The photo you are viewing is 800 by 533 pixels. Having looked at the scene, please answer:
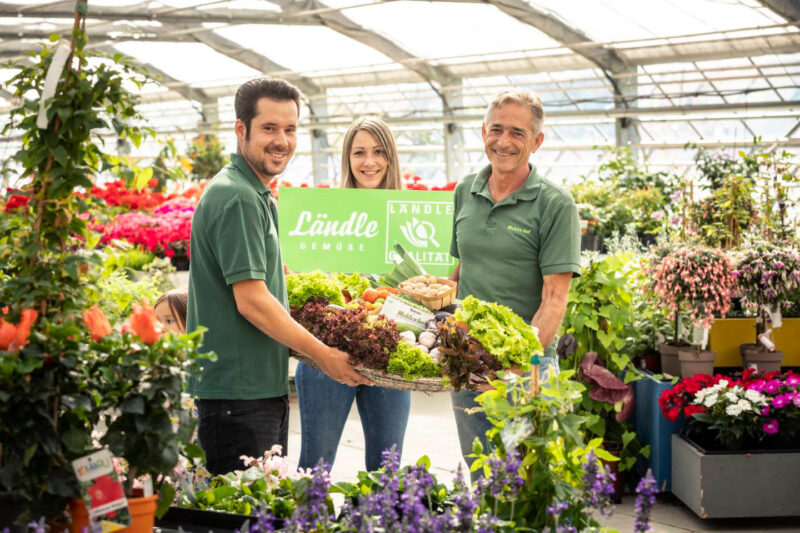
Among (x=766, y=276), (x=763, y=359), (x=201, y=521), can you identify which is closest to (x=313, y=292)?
(x=201, y=521)

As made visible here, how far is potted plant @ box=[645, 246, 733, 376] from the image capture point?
3676 mm

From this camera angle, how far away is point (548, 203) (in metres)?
2.37

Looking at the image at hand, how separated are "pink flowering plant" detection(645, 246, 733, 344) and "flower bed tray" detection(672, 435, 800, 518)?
607mm

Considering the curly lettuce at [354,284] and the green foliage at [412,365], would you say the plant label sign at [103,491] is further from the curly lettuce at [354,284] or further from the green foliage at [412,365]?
the curly lettuce at [354,284]

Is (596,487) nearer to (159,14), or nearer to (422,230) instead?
(422,230)

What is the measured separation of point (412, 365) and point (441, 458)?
2.87m

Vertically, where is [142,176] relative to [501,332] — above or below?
above

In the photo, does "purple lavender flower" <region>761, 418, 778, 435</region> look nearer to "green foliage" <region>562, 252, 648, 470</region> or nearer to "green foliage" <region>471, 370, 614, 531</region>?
"green foliage" <region>562, 252, 648, 470</region>

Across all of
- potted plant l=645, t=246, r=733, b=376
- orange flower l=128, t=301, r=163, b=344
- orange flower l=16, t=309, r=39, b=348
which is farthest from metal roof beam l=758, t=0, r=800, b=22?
orange flower l=16, t=309, r=39, b=348

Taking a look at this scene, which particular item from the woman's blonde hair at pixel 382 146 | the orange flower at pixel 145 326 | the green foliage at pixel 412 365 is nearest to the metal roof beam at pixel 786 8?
the woman's blonde hair at pixel 382 146

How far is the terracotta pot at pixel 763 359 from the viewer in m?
3.82

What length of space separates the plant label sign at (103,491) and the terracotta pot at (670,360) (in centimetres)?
315

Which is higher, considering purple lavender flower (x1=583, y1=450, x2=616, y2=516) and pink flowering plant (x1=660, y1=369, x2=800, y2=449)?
purple lavender flower (x1=583, y1=450, x2=616, y2=516)

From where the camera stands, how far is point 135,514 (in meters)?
1.35
